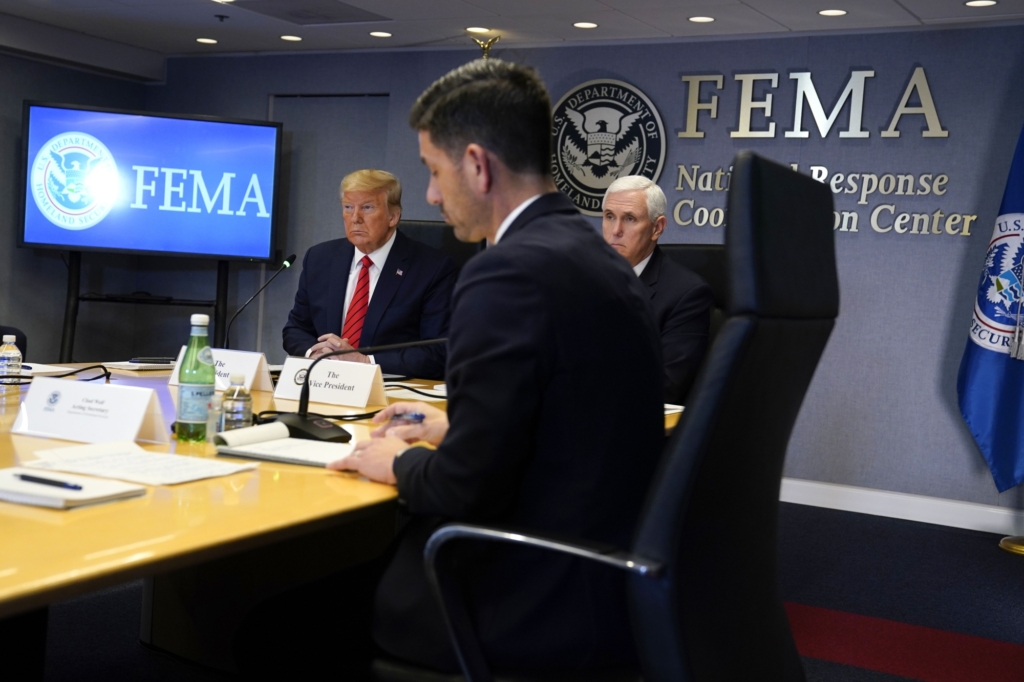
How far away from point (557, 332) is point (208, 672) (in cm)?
181

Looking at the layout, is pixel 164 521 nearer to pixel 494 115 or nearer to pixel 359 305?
pixel 494 115

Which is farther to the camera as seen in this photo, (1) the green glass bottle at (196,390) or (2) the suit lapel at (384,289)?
(2) the suit lapel at (384,289)

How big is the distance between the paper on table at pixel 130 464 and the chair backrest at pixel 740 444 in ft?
2.21

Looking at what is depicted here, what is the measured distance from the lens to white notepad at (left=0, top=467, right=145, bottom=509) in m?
1.26

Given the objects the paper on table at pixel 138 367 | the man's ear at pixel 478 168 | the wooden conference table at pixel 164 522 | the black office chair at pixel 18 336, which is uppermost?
the man's ear at pixel 478 168

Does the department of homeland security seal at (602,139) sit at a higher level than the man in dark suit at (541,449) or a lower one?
higher

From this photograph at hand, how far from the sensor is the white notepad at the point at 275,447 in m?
1.65

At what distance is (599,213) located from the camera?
18.4 ft

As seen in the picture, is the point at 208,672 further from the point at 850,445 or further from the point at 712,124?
the point at 712,124

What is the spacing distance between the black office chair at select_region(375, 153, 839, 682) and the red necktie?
7.48ft

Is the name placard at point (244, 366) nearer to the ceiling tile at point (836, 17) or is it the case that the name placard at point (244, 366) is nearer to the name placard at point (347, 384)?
the name placard at point (347, 384)

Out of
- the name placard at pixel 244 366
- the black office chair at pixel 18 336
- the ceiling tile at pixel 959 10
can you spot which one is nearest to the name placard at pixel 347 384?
the name placard at pixel 244 366

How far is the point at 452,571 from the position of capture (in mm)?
1310

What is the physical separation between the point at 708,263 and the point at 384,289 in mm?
1115
